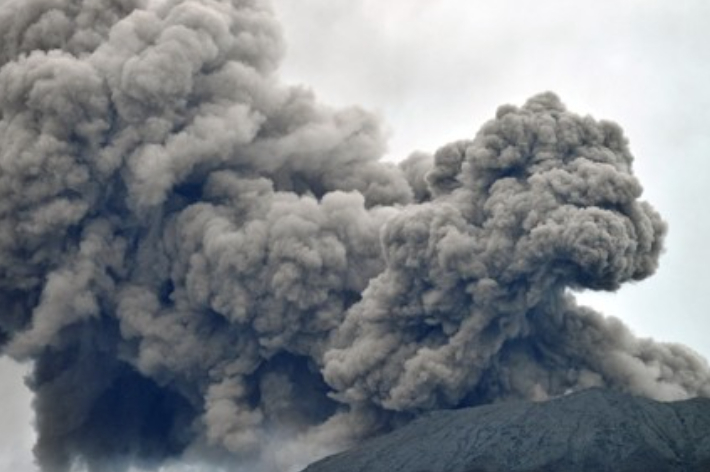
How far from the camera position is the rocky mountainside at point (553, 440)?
189 feet

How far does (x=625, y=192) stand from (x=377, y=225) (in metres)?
8.11

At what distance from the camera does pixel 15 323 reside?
218ft

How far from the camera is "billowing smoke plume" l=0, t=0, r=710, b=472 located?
62562 mm

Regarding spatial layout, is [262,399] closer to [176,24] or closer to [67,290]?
[67,290]

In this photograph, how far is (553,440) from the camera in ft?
193

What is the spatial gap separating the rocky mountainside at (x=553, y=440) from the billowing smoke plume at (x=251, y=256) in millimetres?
2124

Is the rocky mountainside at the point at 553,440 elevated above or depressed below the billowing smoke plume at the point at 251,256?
below

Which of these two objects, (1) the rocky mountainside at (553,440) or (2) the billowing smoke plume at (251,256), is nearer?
(1) the rocky mountainside at (553,440)

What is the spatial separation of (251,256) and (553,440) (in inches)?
461

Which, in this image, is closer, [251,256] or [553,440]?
[553,440]

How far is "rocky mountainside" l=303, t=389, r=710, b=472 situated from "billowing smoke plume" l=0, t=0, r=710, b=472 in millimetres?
2124

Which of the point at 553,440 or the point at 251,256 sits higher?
the point at 251,256

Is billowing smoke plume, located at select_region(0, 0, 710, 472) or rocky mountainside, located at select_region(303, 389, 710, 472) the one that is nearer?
rocky mountainside, located at select_region(303, 389, 710, 472)

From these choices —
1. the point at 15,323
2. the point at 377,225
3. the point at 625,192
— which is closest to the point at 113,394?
the point at 15,323
